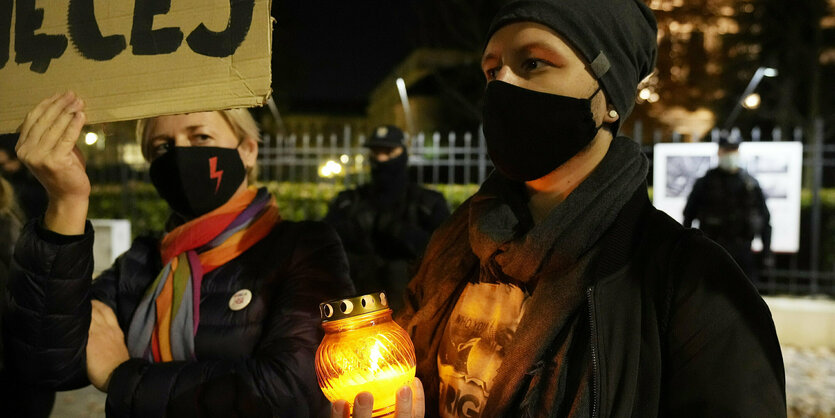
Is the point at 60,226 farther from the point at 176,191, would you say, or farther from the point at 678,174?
the point at 678,174

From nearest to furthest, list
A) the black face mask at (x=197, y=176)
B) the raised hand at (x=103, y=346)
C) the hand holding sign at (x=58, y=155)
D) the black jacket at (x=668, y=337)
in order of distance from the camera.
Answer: the black jacket at (x=668, y=337) → the hand holding sign at (x=58, y=155) → the raised hand at (x=103, y=346) → the black face mask at (x=197, y=176)

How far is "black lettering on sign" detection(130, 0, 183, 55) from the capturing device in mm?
1515

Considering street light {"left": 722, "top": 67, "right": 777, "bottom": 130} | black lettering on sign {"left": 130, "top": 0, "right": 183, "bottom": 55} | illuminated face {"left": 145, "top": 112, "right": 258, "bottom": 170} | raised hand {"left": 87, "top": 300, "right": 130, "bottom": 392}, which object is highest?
street light {"left": 722, "top": 67, "right": 777, "bottom": 130}

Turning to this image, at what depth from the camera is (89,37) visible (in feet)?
5.29

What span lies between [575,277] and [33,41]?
1578 mm

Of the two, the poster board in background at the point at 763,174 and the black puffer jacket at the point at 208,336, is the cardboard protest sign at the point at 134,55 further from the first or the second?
the poster board in background at the point at 763,174

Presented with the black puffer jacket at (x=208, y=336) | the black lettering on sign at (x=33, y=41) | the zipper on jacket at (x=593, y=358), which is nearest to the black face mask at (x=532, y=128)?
the zipper on jacket at (x=593, y=358)

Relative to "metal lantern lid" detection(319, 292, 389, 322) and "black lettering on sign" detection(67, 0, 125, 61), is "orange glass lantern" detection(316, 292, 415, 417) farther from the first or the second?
"black lettering on sign" detection(67, 0, 125, 61)

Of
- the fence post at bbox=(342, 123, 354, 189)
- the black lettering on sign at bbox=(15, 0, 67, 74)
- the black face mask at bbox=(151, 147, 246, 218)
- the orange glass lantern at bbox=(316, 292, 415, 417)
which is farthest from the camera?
the fence post at bbox=(342, 123, 354, 189)

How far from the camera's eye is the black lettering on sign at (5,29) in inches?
67.6

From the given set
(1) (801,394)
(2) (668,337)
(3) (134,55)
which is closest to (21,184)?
(3) (134,55)

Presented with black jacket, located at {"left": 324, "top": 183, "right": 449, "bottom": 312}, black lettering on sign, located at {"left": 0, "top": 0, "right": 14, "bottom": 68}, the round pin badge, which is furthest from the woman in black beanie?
black jacket, located at {"left": 324, "top": 183, "right": 449, "bottom": 312}

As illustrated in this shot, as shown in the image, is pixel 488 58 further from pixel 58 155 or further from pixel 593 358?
pixel 58 155

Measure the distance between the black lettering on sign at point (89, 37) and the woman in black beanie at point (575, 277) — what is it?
38.5 inches
